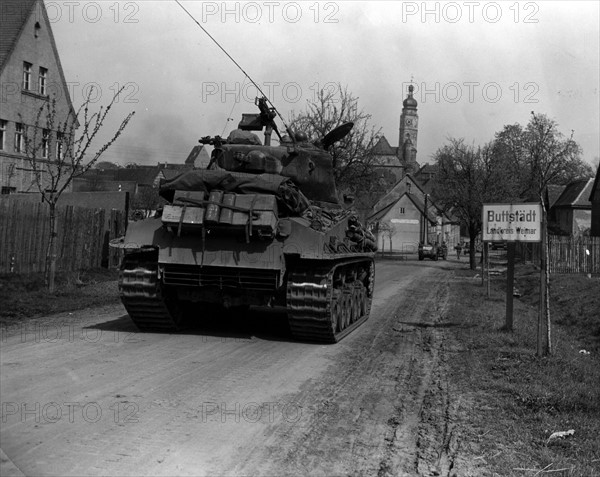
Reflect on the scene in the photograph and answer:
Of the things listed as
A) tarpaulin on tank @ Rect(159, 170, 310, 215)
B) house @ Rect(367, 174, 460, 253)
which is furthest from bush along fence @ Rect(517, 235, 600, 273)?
house @ Rect(367, 174, 460, 253)

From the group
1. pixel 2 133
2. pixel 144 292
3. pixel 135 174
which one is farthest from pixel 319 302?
pixel 135 174

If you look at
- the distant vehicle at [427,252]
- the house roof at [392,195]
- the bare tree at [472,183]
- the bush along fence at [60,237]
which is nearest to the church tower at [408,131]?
the house roof at [392,195]

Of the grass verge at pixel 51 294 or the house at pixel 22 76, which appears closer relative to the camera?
the grass verge at pixel 51 294

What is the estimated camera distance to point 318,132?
32219 millimetres

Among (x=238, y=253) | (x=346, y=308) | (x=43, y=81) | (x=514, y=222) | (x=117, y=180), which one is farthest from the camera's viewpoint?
(x=117, y=180)

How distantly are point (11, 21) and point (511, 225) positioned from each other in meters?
25.1

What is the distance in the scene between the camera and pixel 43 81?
29797mm

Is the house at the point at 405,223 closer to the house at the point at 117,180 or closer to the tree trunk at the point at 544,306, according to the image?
the house at the point at 117,180

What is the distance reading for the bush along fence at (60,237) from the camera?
1698 centimetres

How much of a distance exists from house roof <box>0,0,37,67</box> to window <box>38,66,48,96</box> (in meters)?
1.93

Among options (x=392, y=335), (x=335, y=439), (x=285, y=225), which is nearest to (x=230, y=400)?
(x=335, y=439)

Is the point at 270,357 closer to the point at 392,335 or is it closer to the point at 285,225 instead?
the point at 285,225

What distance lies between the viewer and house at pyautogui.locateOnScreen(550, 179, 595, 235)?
54.9 m

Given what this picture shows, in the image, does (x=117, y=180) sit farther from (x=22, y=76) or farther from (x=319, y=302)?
(x=319, y=302)
